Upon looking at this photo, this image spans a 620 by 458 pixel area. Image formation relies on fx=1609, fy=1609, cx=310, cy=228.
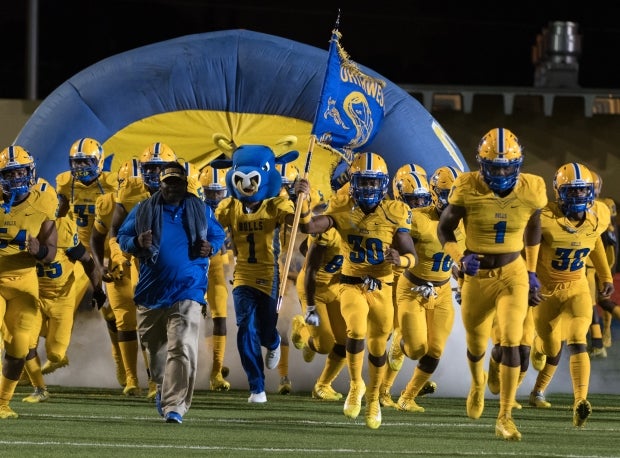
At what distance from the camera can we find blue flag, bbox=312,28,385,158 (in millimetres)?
11375

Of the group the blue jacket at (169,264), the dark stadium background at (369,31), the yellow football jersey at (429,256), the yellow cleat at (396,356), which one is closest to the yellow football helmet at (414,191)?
the yellow football jersey at (429,256)

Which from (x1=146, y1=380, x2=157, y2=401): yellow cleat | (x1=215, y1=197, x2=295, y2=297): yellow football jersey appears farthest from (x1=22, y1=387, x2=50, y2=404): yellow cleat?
(x1=215, y1=197, x2=295, y2=297): yellow football jersey

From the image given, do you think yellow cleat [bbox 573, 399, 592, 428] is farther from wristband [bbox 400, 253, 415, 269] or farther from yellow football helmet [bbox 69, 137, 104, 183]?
yellow football helmet [bbox 69, 137, 104, 183]

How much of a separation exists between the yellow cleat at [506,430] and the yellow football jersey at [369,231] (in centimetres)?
164

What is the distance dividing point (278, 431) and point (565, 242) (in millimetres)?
2661

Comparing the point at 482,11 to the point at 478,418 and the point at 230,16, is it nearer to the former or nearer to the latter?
the point at 230,16

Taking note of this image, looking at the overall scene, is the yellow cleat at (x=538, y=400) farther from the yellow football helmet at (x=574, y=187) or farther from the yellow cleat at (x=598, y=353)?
the yellow cleat at (x=598, y=353)

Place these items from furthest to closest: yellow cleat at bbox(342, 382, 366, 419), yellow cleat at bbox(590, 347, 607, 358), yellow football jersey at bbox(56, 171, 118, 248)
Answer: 1. yellow cleat at bbox(590, 347, 607, 358)
2. yellow football jersey at bbox(56, 171, 118, 248)
3. yellow cleat at bbox(342, 382, 366, 419)

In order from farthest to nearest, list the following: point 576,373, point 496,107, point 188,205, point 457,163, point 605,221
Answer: point 496,107
point 457,163
point 605,221
point 576,373
point 188,205

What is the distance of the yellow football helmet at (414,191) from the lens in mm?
11812

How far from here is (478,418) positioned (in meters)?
10.5

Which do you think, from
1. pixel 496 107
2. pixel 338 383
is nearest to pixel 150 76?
pixel 338 383

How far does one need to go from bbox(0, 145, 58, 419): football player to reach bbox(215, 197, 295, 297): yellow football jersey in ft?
5.12

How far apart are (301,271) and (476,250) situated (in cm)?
300
